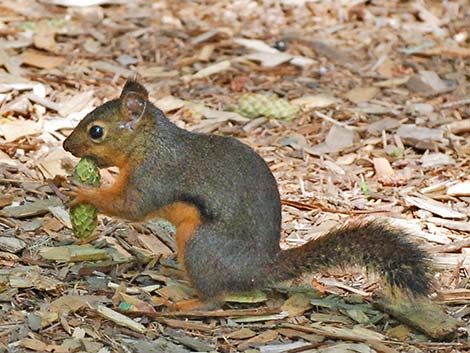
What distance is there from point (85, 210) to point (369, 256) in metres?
1.65

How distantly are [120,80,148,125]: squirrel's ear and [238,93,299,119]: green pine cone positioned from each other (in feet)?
6.89

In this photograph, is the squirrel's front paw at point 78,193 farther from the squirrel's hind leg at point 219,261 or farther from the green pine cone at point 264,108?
the green pine cone at point 264,108

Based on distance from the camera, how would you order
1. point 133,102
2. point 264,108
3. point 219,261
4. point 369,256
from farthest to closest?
point 264,108 < point 133,102 < point 219,261 < point 369,256

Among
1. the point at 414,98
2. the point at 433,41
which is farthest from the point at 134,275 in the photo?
the point at 433,41

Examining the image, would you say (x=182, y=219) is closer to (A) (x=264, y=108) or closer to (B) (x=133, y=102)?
(B) (x=133, y=102)

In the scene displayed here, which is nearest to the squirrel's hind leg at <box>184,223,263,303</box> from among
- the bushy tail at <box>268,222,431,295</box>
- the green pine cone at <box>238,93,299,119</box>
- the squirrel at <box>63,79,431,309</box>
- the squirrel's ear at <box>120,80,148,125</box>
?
the squirrel at <box>63,79,431,309</box>

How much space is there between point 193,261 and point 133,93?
1059 millimetres

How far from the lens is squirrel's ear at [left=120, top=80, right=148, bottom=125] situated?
551 cm

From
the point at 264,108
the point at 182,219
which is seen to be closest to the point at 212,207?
the point at 182,219

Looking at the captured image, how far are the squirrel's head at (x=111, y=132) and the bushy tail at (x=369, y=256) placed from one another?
113cm

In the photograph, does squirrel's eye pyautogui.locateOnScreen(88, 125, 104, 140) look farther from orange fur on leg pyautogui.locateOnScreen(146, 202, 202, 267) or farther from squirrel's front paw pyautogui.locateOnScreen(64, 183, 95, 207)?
orange fur on leg pyautogui.locateOnScreen(146, 202, 202, 267)

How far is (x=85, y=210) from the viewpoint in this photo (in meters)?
5.52

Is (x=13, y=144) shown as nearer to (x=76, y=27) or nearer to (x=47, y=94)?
(x=47, y=94)

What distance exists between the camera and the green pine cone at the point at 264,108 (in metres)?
7.63
